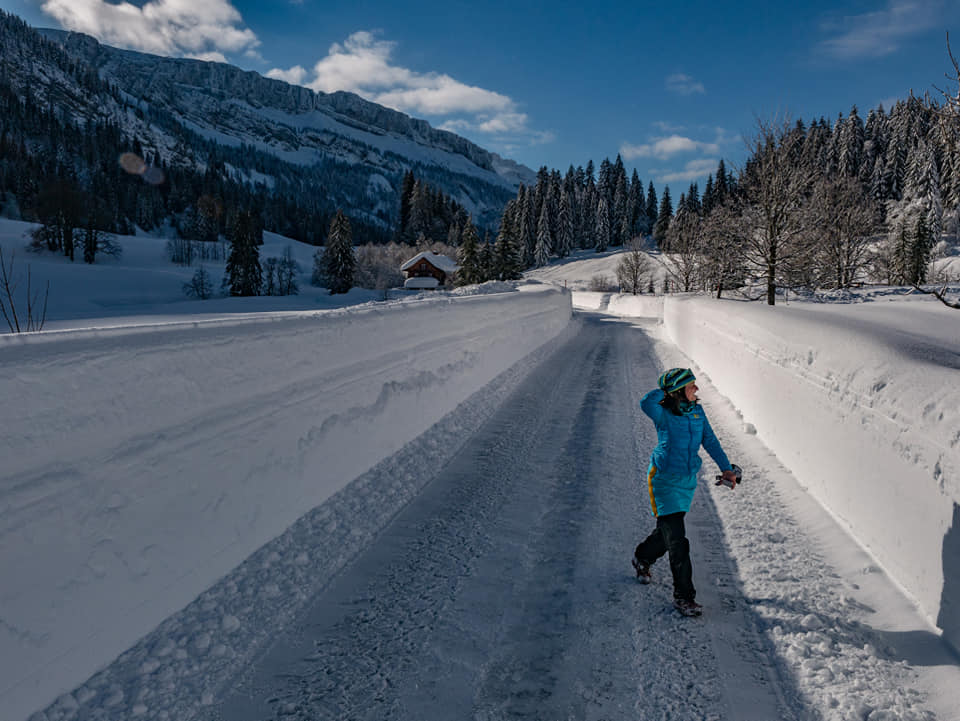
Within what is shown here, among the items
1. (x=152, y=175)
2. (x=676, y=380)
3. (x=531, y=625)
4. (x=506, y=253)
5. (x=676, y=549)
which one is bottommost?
(x=531, y=625)

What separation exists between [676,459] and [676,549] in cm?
57

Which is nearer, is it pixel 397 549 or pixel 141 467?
pixel 141 467

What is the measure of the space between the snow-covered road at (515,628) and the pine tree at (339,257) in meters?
66.2

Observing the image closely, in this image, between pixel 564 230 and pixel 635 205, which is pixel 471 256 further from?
pixel 635 205

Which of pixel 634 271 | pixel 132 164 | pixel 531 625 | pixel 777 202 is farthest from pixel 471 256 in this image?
pixel 132 164

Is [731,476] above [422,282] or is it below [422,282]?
below

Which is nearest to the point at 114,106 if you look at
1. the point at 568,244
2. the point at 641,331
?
the point at 568,244

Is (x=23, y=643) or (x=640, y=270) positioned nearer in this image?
(x=23, y=643)

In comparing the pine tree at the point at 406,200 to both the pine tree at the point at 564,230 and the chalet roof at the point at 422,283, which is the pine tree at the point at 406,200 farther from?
the chalet roof at the point at 422,283

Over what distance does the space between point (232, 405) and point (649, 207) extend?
4793 inches

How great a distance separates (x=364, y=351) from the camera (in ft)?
17.3

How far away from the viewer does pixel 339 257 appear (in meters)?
67.0

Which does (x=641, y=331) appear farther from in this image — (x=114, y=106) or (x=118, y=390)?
(x=114, y=106)

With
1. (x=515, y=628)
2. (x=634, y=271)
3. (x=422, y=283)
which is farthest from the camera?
(x=422, y=283)
